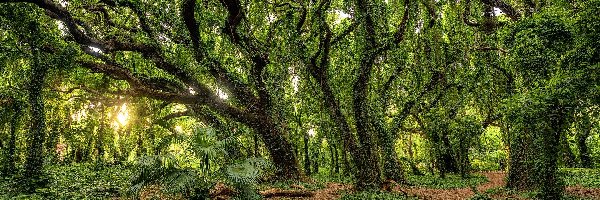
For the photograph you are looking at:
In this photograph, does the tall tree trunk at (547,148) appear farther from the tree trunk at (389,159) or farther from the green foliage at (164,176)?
the green foliage at (164,176)

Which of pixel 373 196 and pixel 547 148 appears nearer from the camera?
pixel 547 148

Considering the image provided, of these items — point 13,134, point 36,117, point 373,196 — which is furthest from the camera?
point 13,134

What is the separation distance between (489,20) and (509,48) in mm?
6006

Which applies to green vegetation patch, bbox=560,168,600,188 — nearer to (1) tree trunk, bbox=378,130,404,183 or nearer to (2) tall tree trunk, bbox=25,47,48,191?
(1) tree trunk, bbox=378,130,404,183

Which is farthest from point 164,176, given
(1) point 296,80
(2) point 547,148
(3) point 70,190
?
(1) point 296,80

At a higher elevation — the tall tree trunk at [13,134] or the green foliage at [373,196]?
the tall tree trunk at [13,134]

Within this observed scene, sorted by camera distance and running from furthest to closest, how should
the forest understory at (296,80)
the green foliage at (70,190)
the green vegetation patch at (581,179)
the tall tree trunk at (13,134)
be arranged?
1. the green vegetation patch at (581,179)
2. the tall tree trunk at (13,134)
3. the green foliage at (70,190)
4. the forest understory at (296,80)

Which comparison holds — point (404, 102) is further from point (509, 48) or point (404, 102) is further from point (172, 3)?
point (172, 3)

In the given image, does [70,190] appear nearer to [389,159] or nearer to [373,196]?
[373,196]

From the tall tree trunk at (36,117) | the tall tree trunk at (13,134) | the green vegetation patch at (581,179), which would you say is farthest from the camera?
the green vegetation patch at (581,179)

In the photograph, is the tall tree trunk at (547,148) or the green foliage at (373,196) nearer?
the tall tree trunk at (547,148)

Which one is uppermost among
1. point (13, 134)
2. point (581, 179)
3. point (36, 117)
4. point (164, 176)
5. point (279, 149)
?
point (36, 117)

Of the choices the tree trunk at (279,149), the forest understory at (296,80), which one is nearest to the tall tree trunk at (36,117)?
the forest understory at (296,80)

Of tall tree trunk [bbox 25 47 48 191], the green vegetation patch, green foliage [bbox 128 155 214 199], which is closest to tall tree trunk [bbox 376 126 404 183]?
the green vegetation patch
